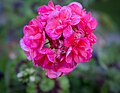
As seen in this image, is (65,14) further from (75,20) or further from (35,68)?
(35,68)

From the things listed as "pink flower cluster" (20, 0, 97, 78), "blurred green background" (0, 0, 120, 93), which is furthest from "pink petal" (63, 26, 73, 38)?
"blurred green background" (0, 0, 120, 93)

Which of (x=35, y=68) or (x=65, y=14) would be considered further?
(x=35, y=68)

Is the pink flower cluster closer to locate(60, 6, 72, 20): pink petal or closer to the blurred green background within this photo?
locate(60, 6, 72, 20): pink petal

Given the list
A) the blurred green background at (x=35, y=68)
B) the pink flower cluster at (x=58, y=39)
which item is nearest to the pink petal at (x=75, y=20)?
the pink flower cluster at (x=58, y=39)

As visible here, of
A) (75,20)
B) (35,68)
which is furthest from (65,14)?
(35,68)

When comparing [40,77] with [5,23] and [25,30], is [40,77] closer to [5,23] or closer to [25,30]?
[25,30]

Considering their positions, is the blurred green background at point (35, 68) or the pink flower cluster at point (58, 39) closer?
the pink flower cluster at point (58, 39)

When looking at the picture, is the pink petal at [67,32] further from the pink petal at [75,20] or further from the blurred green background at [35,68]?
the blurred green background at [35,68]
